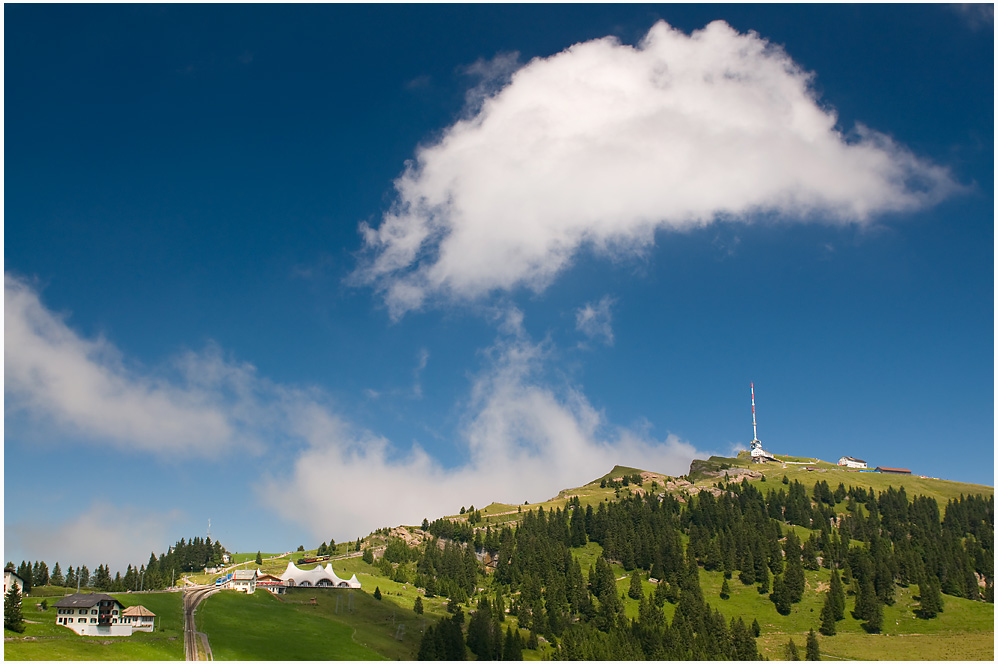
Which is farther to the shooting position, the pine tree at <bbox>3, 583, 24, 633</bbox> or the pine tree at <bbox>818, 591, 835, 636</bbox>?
the pine tree at <bbox>818, 591, 835, 636</bbox>

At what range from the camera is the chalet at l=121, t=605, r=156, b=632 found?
442ft

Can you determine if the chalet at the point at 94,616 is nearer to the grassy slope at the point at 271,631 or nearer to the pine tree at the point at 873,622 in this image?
the grassy slope at the point at 271,631

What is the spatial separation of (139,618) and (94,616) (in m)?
7.85

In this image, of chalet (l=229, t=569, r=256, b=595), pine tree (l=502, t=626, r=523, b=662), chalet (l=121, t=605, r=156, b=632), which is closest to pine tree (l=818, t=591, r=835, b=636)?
pine tree (l=502, t=626, r=523, b=662)

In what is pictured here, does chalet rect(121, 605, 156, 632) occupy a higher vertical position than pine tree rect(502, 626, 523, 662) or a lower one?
higher

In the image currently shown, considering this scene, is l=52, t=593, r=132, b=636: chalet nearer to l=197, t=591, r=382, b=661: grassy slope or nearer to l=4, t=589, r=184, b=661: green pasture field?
l=4, t=589, r=184, b=661: green pasture field

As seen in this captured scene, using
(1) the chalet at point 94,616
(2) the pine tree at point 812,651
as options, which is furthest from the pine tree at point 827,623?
(1) the chalet at point 94,616

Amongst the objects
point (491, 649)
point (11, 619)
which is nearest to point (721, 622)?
point (491, 649)

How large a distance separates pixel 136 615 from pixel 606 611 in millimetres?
121423

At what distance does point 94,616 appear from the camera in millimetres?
132500

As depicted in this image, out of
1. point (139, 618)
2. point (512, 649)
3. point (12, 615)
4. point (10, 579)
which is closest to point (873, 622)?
point (512, 649)

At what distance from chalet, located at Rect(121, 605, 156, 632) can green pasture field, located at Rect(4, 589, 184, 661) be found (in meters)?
2.01

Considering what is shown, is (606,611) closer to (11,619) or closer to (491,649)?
(491,649)

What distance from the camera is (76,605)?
132875mm
